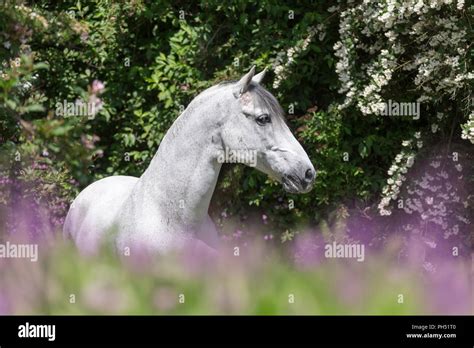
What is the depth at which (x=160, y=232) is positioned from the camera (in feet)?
11.1

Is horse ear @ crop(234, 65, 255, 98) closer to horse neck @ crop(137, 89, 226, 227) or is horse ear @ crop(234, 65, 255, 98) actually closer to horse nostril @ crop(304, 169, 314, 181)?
horse neck @ crop(137, 89, 226, 227)

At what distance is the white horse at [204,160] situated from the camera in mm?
3447

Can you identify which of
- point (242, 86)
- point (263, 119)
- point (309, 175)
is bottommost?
point (309, 175)

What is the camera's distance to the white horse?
136 inches

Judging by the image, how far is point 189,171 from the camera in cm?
349

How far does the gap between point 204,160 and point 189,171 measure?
3.3 inches

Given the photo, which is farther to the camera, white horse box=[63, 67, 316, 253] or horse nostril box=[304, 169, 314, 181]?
horse nostril box=[304, 169, 314, 181]

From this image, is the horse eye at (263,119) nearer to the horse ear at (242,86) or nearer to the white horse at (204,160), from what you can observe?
the white horse at (204,160)

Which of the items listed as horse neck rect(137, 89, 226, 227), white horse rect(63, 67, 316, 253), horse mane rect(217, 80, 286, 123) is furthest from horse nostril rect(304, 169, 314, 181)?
horse neck rect(137, 89, 226, 227)

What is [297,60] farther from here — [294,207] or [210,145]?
[210,145]

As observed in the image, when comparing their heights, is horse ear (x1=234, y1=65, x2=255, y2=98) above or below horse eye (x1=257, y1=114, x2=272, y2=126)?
above

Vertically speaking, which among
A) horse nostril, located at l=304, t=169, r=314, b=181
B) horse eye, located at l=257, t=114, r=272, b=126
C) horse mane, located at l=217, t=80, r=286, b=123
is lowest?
horse nostril, located at l=304, t=169, r=314, b=181

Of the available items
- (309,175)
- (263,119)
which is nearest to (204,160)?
(263,119)

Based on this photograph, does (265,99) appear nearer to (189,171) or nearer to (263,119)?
(263,119)
